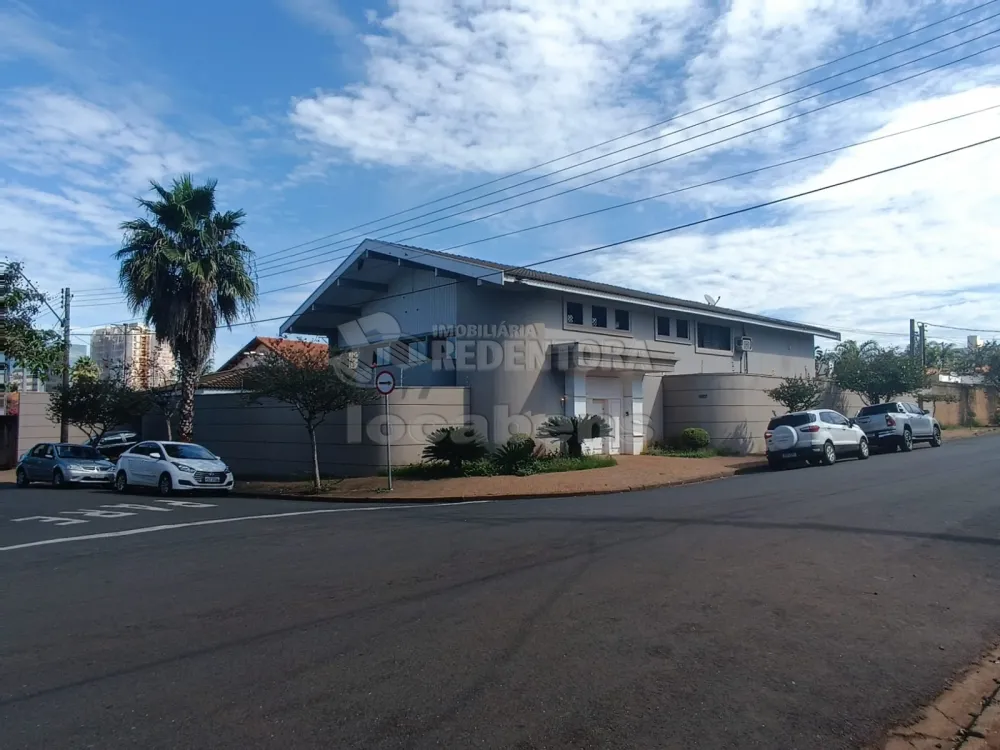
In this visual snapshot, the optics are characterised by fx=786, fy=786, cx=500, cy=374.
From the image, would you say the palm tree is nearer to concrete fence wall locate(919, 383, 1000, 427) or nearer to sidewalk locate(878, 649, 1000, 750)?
sidewalk locate(878, 649, 1000, 750)

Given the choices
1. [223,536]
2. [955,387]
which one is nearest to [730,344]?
[955,387]

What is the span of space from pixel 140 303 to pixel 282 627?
779 inches

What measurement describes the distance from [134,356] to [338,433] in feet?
140

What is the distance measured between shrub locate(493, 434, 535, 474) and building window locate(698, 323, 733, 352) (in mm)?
12441

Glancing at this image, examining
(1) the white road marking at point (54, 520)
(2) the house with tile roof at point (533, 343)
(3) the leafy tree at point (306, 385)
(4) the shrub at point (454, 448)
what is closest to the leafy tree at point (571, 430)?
(2) the house with tile roof at point (533, 343)

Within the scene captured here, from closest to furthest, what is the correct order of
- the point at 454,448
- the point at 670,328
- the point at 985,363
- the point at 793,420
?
the point at 454,448 < the point at 793,420 < the point at 670,328 < the point at 985,363

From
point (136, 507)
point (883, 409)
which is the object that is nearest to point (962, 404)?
point (883, 409)

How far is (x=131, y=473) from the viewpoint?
2206 cm

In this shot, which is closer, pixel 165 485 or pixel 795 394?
pixel 165 485

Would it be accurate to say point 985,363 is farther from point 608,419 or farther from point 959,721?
point 959,721

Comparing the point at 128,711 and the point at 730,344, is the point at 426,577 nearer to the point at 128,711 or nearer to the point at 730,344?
the point at 128,711

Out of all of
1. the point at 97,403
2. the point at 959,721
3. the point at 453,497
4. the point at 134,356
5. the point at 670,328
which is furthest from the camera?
the point at 134,356

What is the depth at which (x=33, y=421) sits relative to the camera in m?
33.8

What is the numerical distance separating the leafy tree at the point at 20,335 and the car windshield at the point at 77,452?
6483 mm
